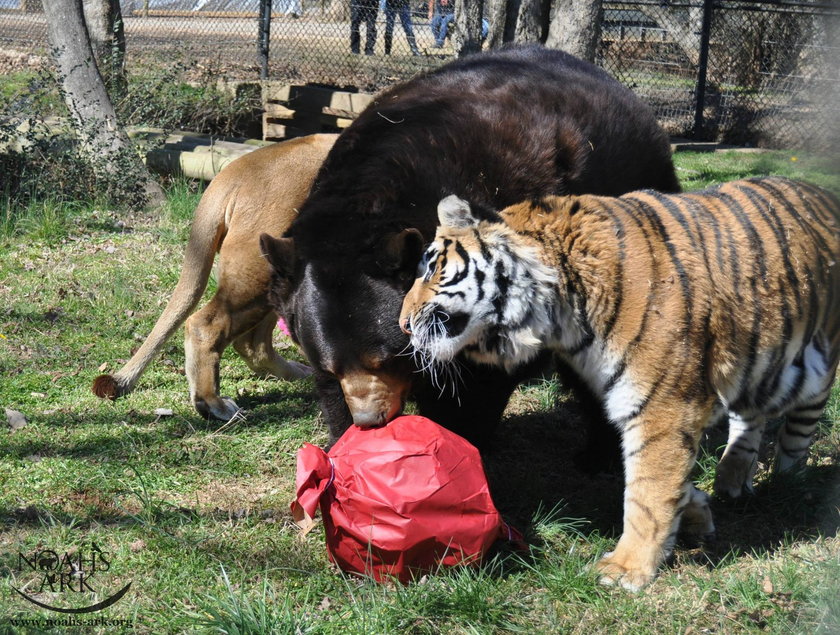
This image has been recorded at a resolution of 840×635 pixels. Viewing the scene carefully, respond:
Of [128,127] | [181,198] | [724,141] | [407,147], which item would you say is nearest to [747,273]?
[407,147]

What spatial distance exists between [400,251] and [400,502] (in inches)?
36.6

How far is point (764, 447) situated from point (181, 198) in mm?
5205

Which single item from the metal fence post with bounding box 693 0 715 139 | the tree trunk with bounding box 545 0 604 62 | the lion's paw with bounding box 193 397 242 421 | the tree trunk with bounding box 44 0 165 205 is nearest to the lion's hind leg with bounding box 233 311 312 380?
the lion's paw with bounding box 193 397 242 421

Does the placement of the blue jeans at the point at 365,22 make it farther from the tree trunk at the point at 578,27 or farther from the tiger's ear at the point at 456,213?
the tiger's ear at the point at 456,213

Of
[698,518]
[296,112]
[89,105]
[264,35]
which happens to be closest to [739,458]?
[698,518]

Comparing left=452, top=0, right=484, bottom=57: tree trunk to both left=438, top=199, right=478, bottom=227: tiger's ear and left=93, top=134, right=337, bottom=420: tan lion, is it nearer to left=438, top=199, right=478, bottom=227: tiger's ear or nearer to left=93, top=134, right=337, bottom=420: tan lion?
left=93, top=134, right=337, bottom=420: tan lion

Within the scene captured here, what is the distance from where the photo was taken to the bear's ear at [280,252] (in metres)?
3.62

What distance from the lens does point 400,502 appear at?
3133 mm

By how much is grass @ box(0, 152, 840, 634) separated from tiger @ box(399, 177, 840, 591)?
1.00 feet

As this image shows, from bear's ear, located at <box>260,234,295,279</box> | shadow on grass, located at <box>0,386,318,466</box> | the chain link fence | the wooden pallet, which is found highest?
the chain link fence

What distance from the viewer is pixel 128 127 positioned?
8664mm

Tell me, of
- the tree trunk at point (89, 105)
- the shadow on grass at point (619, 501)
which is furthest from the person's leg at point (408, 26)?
the shadow on grass at point (619, 501)

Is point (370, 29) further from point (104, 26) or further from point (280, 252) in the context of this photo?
point (280, 252)

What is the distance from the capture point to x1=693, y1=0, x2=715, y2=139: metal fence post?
12.1m
